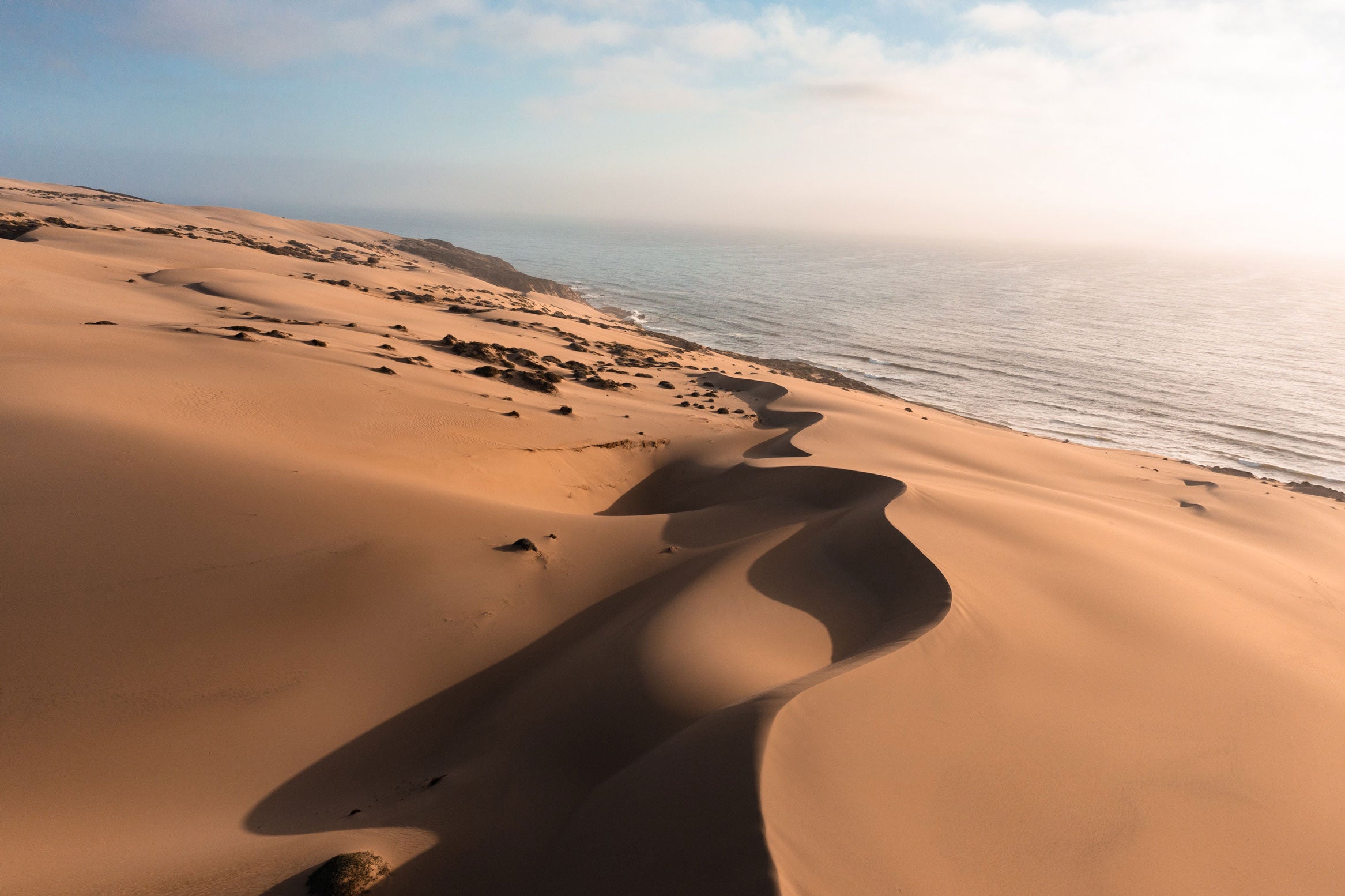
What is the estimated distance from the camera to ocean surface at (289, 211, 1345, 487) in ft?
99.7

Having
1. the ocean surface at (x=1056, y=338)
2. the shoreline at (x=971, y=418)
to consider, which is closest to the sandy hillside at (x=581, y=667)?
the shoreline at (x=971, y=418)

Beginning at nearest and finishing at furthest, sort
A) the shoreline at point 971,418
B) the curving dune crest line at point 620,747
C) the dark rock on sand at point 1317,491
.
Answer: the curving dune crest line at point 620,747
the dark rock on sand at point 1317,491
the shoreline at point 971,418

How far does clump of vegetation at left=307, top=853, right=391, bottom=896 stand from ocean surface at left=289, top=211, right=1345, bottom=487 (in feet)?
100

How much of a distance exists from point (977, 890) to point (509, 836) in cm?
240

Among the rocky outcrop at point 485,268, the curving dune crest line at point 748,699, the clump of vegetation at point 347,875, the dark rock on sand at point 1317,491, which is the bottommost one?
the dark rock on sand at point 1317,491

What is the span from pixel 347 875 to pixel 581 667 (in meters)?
2.20

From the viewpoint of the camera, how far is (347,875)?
329cm

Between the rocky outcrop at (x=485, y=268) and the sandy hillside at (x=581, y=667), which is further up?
the rocky outcrop at (x=485, y=268)

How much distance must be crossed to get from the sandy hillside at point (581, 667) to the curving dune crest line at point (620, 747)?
0.08 ft

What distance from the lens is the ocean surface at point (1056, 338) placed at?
3039 cm

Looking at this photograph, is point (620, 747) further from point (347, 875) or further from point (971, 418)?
point (971, 418)

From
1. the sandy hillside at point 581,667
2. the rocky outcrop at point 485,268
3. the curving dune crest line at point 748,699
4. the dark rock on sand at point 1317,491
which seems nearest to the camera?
the curving dune crest line at point 748,699

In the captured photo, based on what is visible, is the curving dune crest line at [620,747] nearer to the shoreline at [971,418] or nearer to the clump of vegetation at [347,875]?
the clump of vegetation at [347,875]

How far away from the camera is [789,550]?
7328mm
